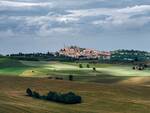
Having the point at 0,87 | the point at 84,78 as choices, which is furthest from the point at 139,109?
the point at 84,78

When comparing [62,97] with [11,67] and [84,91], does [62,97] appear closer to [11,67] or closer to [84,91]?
[84,91]

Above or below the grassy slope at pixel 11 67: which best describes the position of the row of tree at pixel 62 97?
below

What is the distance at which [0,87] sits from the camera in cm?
11350

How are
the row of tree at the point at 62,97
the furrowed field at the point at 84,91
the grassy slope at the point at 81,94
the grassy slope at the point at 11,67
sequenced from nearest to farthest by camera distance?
the grassy slope at the point at 81,94
the furrowed field at the point at 84,91
the row of tree at the point at 62,97
the grassy slope at the point at 11,67

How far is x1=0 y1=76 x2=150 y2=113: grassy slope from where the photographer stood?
82844 millimetres

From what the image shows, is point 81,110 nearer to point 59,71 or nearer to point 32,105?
point 32,105

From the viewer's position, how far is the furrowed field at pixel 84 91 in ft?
280

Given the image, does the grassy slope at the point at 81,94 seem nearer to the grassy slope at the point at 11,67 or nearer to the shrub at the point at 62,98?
the shrub at the point at 62,98

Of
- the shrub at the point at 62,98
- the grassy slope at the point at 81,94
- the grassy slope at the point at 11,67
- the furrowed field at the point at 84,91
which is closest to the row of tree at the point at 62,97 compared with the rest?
the shrub at the point at 62,98

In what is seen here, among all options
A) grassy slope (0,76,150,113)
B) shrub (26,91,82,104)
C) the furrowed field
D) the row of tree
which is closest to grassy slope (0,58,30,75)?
the furrowed field

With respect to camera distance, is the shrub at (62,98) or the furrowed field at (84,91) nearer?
the furrowed field at (84,91)

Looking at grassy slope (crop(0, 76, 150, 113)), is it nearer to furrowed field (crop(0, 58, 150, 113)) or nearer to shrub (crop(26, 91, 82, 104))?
furrowed field (crop(0, 58, 150, 113))

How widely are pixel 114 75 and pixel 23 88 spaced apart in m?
49.0

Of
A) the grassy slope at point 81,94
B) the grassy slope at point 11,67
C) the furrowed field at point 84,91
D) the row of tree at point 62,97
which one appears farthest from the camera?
the grassy slope at point 11,67
